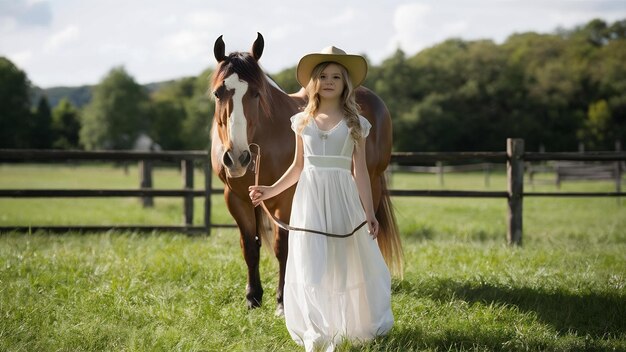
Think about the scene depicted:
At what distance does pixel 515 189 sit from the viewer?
6871 millimetres

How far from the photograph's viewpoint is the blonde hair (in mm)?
2855

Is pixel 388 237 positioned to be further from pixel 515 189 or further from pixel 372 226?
pixel 515 189

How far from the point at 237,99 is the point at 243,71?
22cm

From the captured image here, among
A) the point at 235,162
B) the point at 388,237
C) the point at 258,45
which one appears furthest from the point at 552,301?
the point at 258,45

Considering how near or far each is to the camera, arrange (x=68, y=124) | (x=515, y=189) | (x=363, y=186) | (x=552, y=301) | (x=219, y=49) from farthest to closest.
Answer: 1. (x=68, y=124)
2. (x=515, y=189)
3. (x=552, y=301)
4. (x=219, y=49)
5. (x=363, y=186)

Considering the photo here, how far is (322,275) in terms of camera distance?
281 cm

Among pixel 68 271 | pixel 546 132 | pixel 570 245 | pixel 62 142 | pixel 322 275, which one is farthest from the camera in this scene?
pixel 62 142

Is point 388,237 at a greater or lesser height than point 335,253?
lesser

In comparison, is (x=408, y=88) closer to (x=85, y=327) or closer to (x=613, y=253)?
(x=613, y=253)

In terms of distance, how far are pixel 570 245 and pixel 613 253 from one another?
2.33 feet

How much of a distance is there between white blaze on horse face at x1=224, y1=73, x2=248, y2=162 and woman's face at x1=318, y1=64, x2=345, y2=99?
53cm

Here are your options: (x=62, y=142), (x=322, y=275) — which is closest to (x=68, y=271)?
(x=322, y=275)

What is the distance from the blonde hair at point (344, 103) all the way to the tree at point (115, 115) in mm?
55792

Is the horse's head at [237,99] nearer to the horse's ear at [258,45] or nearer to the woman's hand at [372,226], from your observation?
the horse's ear at [258,45]
